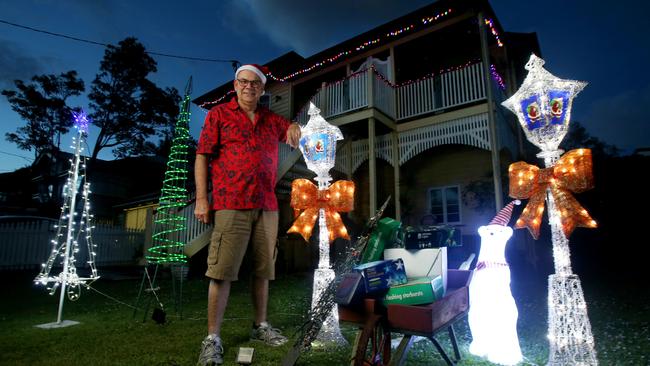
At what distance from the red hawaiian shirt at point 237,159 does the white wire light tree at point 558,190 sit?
1.85 metres

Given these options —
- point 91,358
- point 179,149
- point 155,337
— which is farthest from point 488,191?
point 91,358

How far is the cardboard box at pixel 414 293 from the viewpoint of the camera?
1.50m

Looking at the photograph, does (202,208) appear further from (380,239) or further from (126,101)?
(126,101)

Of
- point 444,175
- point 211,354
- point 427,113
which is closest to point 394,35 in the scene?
point 427,113

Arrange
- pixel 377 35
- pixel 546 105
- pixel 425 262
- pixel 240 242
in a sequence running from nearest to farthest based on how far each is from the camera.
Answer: pixel 425 262
pixel 546 105
pixel 240 242
pixel 377 35

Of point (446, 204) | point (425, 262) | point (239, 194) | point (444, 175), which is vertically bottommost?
point (425, 262)

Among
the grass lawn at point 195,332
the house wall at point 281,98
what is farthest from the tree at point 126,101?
the grass lawn at point 195,332

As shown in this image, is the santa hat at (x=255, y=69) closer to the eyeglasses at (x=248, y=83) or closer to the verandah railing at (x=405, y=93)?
the eyeglasses at (x=248, y=83)

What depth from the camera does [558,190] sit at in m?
2.26

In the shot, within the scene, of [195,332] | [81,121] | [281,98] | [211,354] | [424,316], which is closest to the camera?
[424,316]

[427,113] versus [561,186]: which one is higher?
[427,113]

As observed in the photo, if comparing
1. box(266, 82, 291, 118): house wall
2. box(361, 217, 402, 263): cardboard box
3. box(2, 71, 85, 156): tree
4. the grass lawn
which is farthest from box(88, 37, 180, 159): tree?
box(361, 217, 402, 263): cardboard box

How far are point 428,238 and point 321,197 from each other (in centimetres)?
136

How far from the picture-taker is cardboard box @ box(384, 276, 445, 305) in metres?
1.50
